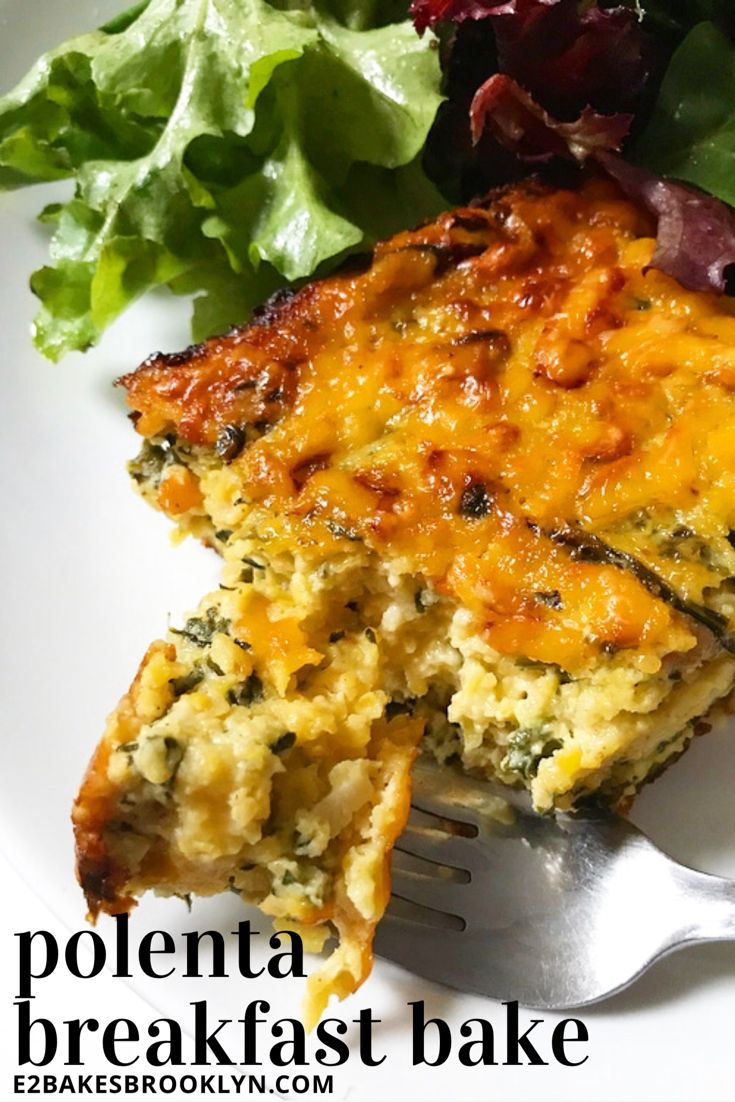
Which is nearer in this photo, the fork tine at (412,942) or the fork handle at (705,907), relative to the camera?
the fork handle at (705,907)

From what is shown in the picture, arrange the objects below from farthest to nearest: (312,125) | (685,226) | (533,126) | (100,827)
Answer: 1. (312,125)
2. (533,126)
3. (685,226)
4. (100,827)

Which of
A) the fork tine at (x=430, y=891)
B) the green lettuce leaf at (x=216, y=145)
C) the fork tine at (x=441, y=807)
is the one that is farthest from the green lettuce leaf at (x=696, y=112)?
the fork tine at (x=430, y=891)

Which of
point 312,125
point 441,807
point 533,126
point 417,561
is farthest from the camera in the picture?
point 312,125

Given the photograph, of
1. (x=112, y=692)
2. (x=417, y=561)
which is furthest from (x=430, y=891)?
(x=112, y=692)

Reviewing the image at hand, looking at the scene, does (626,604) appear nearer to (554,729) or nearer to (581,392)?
(554,729)

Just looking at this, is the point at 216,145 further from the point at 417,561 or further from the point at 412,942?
the point at 412,942

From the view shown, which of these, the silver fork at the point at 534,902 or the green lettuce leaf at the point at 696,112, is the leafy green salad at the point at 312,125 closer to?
the green lettuce leaf at the point at 696,112

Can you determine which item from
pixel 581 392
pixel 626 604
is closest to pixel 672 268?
pixel 581 392
